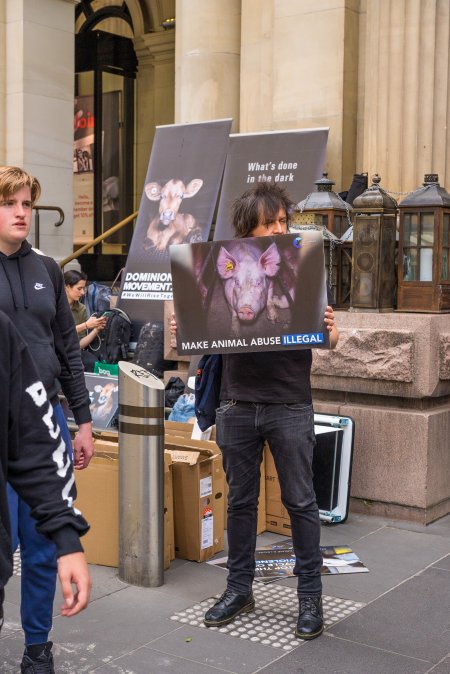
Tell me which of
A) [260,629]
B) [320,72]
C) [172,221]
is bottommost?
[260,629]

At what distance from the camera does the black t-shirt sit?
14.1 ft

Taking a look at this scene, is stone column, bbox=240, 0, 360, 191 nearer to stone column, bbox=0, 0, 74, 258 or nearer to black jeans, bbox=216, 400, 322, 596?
stone column, bbox=0, 0, 74, 258

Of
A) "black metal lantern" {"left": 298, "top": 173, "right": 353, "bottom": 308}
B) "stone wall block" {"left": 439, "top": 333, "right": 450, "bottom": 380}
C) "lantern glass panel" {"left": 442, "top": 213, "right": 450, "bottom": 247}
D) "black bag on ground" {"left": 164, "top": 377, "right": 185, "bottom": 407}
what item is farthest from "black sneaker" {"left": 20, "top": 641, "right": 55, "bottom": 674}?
"black bag on ground" {"left": 164, "top": 377, "right": 185, "bottom": 407}

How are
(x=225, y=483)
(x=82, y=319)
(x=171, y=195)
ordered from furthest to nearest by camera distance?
(x=171, y=195)
(x=82, y=319)
(x=225, y=483)

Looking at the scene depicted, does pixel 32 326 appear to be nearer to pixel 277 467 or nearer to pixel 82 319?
pixel 277 467

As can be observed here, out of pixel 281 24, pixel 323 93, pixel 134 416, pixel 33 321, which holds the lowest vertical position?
pixel 134 416

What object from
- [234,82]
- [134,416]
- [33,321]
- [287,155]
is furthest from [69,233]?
[33,321]

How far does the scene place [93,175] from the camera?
17734mm

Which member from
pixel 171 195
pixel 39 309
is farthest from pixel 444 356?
pixel 171 195

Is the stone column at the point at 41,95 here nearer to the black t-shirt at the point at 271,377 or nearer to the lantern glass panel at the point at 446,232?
the lantern glass panel at the point at 446,232

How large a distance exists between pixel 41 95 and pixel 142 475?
8528mm

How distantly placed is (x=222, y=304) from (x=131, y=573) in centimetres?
159

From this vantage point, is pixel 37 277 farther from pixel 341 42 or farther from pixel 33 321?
pixel 341 42

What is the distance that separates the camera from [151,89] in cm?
1797
